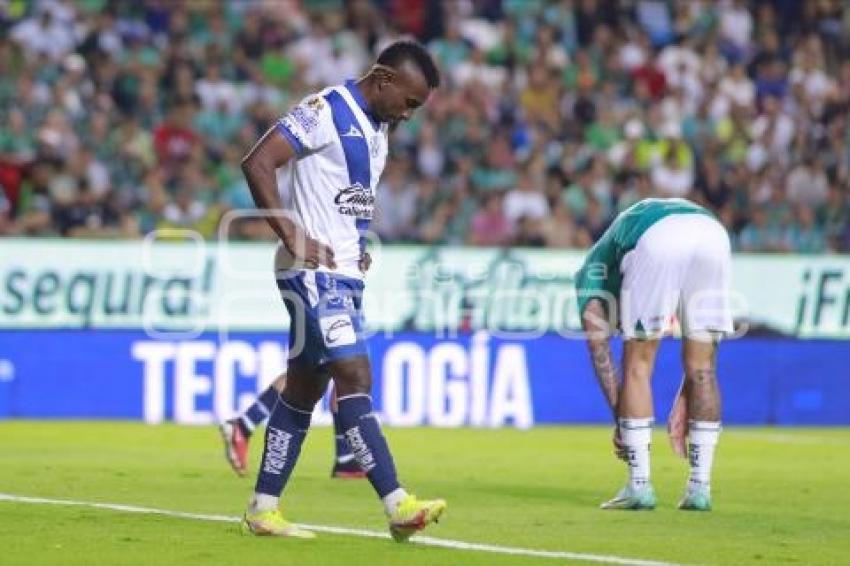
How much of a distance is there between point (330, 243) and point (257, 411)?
459 cm

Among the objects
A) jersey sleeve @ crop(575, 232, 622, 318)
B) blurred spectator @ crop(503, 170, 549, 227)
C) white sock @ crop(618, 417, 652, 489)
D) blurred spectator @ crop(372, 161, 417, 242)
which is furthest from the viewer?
blurred spectator @ crop(503, 170, 549, 227)

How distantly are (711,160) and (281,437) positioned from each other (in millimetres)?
16747

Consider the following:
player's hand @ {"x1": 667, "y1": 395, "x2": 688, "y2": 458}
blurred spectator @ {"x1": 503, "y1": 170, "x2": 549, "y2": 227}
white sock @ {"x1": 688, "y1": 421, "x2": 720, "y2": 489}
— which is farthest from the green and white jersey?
blurred spectator @ {"x1": 503, "y1": 170, "x2": 549, "y2": 227}

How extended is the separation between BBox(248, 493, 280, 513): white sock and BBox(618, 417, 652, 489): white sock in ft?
8.88

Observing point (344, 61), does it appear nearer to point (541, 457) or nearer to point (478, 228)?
point (478, 228)

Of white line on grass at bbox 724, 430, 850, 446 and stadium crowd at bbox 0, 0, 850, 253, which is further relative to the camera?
stadium crowd at bbox 0, 0, 850, 253

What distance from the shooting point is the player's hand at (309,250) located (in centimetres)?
938

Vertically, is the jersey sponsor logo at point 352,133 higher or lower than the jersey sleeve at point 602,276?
higher

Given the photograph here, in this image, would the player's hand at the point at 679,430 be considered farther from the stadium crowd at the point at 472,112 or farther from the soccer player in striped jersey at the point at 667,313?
the stadium crowd at the point at 472,112

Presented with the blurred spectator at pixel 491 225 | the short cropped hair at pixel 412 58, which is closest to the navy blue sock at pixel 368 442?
the short cropped hair at pixel 412 58

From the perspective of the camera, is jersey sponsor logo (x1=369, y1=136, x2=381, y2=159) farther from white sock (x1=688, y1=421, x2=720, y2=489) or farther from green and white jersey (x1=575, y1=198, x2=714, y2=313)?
white sock (x1=688, y1=421, x2=720, y2=489)

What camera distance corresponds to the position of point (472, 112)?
2500 centimetres

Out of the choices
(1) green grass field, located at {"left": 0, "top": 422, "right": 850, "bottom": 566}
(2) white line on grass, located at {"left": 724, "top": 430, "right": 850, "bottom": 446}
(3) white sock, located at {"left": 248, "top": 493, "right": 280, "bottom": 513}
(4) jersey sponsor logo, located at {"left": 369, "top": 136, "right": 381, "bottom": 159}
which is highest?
(4) jersey sponsor logo, located at {"left": 369, "top": 136, "right": 381, "bottom": 159}

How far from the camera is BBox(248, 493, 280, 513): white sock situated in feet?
31.7
